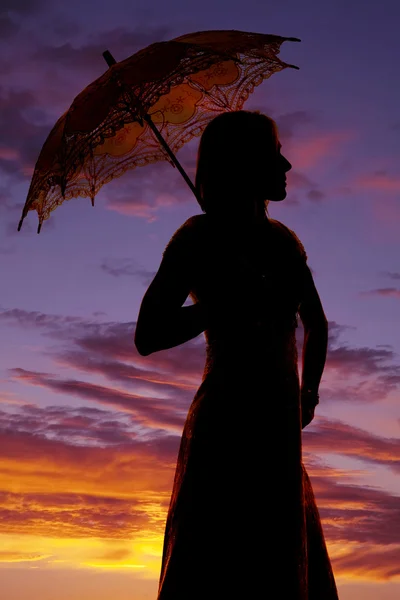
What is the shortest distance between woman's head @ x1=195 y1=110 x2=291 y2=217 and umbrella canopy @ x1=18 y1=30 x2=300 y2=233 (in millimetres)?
586

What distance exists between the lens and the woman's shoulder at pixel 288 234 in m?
5.18

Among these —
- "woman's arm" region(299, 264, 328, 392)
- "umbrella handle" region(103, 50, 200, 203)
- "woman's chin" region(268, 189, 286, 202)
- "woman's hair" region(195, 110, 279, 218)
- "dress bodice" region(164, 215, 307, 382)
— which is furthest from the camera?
"umbrella handle" region(103, 50, 200, 203)

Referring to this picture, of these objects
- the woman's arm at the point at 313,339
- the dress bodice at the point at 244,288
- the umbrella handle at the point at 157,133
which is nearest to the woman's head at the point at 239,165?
the dress bodice at the point at 244,288

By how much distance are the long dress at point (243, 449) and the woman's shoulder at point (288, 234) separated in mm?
111

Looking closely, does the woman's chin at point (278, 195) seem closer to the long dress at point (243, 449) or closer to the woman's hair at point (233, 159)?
the woman's hair at point (233, 159)

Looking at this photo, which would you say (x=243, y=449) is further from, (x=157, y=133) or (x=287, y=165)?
(x=157, y=133)

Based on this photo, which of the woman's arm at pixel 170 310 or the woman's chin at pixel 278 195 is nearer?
the woman's arm at pixel 170 310

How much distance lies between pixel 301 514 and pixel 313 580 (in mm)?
432

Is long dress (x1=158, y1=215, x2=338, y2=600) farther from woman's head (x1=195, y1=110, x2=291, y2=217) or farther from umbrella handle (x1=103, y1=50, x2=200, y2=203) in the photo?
umbrella handle (x1=103, y1=50, x2=200, y2=203)

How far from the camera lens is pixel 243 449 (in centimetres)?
471

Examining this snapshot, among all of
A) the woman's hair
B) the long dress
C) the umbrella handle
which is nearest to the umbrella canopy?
the umbrella handle

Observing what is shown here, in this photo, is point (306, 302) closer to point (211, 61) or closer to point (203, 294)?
point (203, 294)

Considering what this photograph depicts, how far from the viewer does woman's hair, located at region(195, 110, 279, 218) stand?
5.04 m

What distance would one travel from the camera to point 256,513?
4656mm
